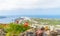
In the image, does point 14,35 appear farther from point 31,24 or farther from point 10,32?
point 31,24

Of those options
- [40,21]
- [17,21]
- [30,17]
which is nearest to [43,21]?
[40,21]

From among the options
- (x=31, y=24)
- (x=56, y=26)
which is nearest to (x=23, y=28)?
(x=31, y=24)

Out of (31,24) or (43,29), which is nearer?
(43,29)

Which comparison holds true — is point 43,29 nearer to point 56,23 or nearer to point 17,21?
point 56,23

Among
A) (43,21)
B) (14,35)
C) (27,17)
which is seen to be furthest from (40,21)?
(14,35)

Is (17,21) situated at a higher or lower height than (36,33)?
higher

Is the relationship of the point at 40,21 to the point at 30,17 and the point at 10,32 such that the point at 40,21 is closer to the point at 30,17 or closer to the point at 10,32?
the point at 30,17

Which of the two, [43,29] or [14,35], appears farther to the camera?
[14,35]

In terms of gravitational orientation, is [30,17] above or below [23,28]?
above
